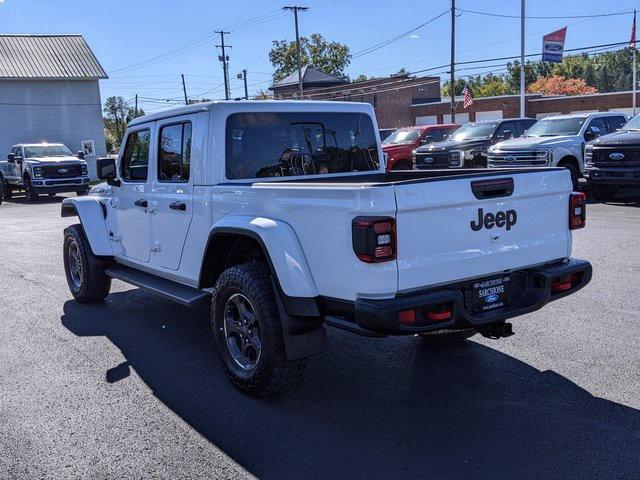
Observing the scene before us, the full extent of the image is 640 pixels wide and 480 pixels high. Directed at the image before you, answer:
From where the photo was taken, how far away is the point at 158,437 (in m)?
3.90

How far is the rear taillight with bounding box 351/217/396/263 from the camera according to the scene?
11.6 ft

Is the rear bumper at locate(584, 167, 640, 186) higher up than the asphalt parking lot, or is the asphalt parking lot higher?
the rear bumper at locate(584, 167, 640, 186)

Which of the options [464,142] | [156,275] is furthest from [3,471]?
[464,142]

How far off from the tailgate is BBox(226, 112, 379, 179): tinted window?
180 cm

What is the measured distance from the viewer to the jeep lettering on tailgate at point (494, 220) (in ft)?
12.9

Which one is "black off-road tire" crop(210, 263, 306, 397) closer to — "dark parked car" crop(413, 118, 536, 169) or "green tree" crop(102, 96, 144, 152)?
"dark parked car" crop(413, 118, 536, 169)

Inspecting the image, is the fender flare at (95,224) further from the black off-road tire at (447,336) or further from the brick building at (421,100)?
the brick building at (421,100)

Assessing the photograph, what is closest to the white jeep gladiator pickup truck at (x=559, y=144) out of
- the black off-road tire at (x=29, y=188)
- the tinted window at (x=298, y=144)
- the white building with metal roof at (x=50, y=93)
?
the tinted window at (x=298, y=144)

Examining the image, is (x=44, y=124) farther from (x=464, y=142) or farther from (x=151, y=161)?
(x=151, y=161)

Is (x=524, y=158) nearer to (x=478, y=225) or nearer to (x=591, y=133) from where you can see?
(x=591, y=133)

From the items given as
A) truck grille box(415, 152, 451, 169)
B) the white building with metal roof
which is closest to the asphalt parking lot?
truck grille box(415, 152, 451, 169)

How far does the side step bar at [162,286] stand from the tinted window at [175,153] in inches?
35.2

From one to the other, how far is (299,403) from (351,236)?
4.49 feet

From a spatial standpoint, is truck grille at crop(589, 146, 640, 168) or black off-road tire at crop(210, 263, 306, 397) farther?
truck grille at crop(589, 146, 640, 168)
